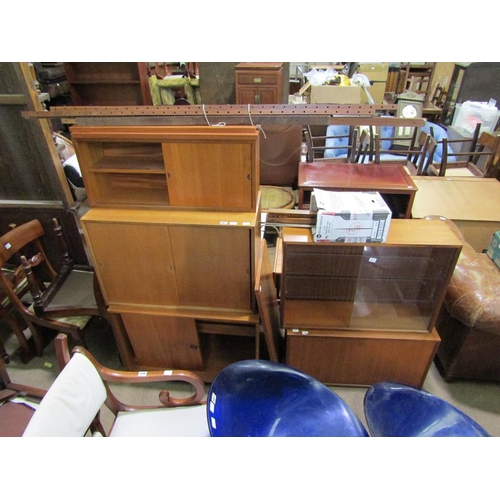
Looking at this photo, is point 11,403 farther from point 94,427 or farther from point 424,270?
point 424,270

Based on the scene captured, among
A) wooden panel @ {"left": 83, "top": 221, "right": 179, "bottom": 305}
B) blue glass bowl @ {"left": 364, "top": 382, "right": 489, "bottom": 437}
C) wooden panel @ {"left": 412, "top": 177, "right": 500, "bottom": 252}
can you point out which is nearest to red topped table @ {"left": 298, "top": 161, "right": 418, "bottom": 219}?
wooden panel @ {"left": 412, "top": 177, "right": 500, "bottom": 252}

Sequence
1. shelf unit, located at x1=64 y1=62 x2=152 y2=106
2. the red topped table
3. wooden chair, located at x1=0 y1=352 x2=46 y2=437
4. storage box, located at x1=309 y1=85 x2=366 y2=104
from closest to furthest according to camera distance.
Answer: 1. wooden chair, located at x1=0 y1=352 x2=46 y2=437
2. the red topped table
3. shelf unit, located at x1=64 y1=62 x2=152 y2=106
4. storage box, located at x1=309 y1=85 x2=366 y2=104

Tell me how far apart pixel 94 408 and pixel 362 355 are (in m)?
1.44

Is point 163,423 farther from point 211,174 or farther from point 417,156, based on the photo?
point 417,156

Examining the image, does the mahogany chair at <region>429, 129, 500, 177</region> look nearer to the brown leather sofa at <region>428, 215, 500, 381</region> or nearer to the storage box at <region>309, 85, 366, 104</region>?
the storage box at <region>309, 85, 366, 104</region>

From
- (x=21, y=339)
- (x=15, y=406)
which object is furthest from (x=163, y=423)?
(x=21, y=339)

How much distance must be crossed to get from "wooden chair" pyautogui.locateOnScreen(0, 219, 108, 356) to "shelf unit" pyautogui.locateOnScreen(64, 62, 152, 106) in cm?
222

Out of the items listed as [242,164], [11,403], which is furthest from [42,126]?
[11,403]

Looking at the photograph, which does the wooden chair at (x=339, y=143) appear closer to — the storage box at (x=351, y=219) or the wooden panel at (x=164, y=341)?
the storage box at (x=351, y=219)

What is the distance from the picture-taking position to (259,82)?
341 cm

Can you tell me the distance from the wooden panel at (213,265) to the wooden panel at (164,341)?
193 mm

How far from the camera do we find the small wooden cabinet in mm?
3359

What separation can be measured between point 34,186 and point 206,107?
5.53 ft

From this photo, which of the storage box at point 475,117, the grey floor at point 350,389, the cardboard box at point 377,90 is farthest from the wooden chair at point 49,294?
the cardboard box at point 377,90
